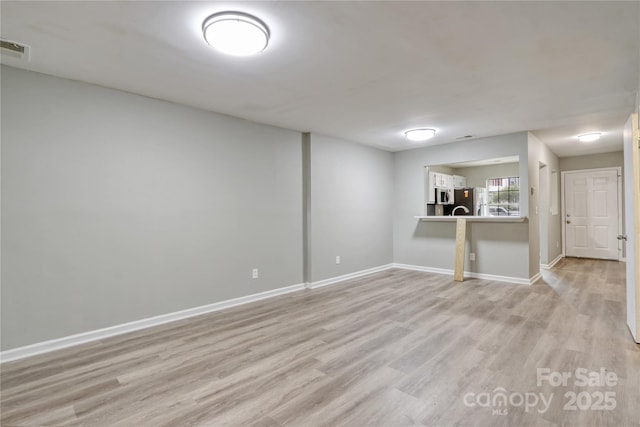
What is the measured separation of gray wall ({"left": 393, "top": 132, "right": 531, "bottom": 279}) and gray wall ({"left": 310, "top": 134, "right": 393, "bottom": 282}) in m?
0.27

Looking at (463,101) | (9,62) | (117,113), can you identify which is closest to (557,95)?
(463,101)

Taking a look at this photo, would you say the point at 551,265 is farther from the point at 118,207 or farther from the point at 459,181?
the point at 118,207

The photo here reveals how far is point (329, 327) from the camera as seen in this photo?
3336 mm

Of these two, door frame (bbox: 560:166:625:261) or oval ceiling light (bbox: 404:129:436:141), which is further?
door frame (bbox: 560:166:625:261)

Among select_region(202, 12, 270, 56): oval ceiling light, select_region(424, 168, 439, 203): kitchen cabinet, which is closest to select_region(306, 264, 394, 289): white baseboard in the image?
select_region(424, 168, 439, 203): kitchen cabinet

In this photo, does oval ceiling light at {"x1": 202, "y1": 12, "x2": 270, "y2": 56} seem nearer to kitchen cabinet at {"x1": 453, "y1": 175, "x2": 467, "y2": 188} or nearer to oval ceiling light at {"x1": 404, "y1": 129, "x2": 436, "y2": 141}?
oval ceiling light at {"x1": 404, "y1": 129, "x2": 436, "y2": 141}

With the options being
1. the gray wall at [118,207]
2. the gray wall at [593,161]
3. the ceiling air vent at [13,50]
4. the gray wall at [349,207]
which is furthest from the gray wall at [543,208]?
the ceiling air vent at [13,50]

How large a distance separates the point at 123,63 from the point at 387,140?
4.16 m

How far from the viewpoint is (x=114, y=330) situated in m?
3.15

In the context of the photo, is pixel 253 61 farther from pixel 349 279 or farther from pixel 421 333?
pixel 349 279

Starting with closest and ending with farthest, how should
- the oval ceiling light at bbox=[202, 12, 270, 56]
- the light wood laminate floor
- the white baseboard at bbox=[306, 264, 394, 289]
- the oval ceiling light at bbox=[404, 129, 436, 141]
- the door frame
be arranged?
the light wood laminate floor
the oval ceiling light at bbox=[202, 12, 270, 56]
the oval ceiling light at bbox=[404, 129, 436, 141]
the white baseboard at bbox=[306, 264, 394, 289]
the door frame

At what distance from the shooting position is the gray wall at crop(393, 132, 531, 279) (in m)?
5.14

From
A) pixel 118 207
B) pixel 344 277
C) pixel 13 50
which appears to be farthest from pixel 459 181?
pixel 13 50

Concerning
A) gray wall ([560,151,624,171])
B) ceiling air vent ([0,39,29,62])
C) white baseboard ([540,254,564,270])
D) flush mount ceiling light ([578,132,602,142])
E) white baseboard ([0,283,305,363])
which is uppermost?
flush mount ceiling light ([578,132,602,142])
